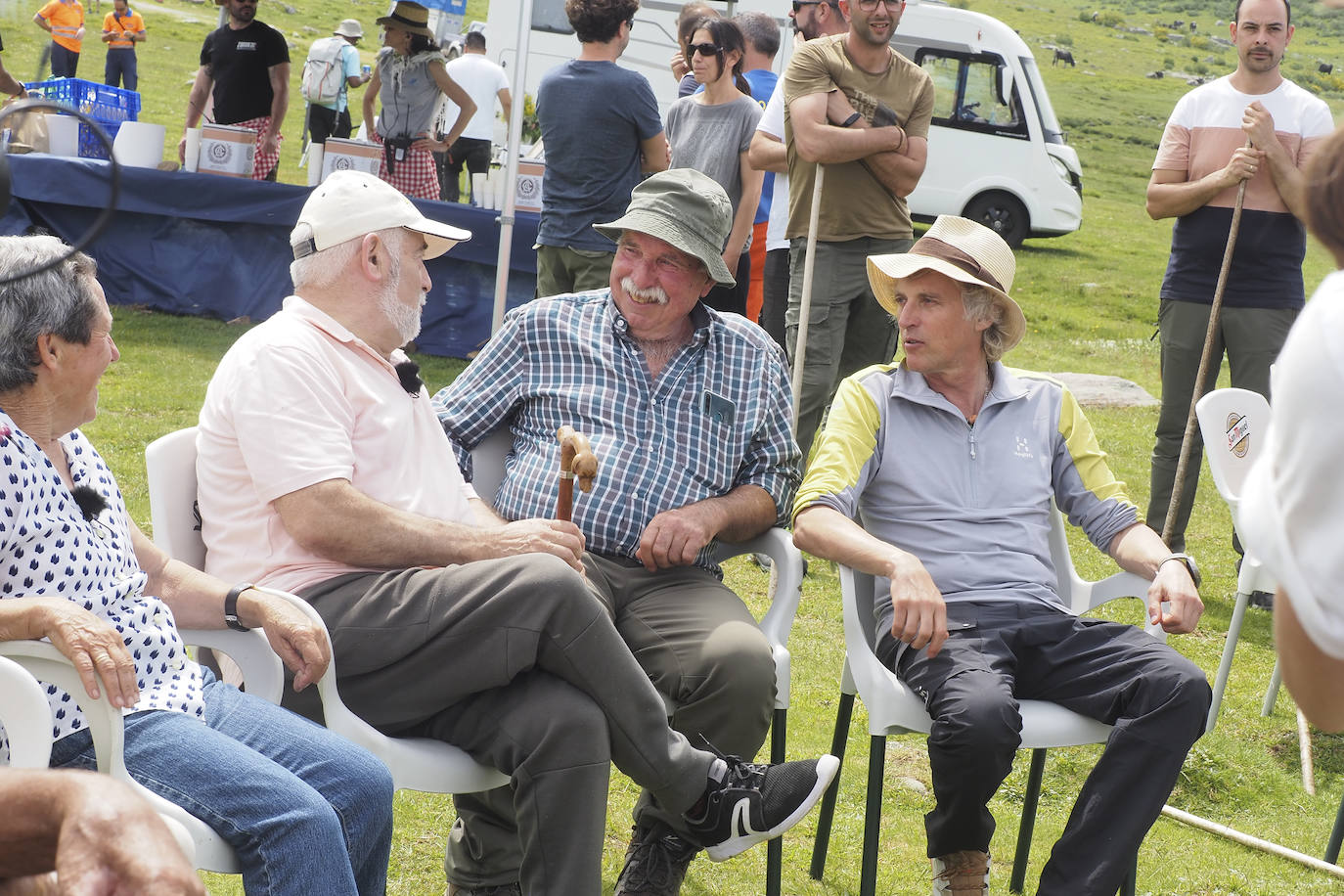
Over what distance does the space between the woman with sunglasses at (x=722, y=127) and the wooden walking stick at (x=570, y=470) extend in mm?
3058

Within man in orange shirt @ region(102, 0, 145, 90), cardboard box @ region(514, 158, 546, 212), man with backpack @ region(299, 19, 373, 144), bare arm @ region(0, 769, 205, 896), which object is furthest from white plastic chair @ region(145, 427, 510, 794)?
man in orange shirt @ region(102, 0, 145, 90)

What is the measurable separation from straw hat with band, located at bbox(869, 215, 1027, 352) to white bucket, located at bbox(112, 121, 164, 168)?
18.5 feet

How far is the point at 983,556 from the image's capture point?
303 cm

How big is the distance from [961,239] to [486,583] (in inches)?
61.7

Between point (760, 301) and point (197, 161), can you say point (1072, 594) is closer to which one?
point (760, 301)

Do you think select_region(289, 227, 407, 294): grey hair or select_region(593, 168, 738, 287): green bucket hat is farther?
select_region(593, 168, 738, 287): green bucket hat

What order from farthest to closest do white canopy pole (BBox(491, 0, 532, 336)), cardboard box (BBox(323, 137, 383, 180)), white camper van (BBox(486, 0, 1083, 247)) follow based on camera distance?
white camper van (BBox(486, 0, 1083, 247)) < cardboard box (BBox(323, 137, 383, 180)) < white canopy pole (BBox(491, 0, 532, 336))

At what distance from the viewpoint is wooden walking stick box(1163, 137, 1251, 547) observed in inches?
195

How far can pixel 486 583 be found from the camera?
244 cm

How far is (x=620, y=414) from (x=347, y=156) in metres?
4.61

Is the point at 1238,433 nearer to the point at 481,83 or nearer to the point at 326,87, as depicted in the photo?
the point at 481,83

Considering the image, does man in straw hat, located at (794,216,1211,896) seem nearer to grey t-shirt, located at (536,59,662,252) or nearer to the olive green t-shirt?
the olive green t-shirt

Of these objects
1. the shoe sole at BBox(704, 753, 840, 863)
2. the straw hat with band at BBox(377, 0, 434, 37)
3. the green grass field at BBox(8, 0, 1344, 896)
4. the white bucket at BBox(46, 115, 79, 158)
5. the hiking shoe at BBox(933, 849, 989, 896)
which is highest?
the straw hat with band at BBox(377, 0, 434, 37)

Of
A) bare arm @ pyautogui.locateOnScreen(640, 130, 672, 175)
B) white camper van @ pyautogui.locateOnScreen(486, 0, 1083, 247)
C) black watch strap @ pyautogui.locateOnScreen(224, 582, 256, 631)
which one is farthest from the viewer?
white camper van @ pyautogui.locateOnScreen(486, 0, 1083, 247)
